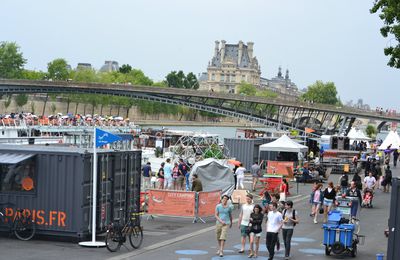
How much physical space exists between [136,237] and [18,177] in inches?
140

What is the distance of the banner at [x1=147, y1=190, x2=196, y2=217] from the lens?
87.8ft

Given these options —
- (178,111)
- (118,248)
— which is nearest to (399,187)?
(118,248)

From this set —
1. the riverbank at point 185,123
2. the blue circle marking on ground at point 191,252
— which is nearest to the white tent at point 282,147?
the blue circle marking on ground at point 191,252

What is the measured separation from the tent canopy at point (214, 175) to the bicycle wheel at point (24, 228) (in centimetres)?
1290

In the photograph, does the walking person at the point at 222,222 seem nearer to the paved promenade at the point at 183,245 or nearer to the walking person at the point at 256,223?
the paved promenade at the point at 183,245

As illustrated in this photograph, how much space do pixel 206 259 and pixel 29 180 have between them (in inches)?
209

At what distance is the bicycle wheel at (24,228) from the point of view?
2130cm

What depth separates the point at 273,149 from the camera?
46438 mm

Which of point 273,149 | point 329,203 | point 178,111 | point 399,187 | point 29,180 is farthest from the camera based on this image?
point 178,111

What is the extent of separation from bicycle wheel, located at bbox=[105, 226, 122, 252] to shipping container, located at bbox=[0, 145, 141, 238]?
1111 millimetres

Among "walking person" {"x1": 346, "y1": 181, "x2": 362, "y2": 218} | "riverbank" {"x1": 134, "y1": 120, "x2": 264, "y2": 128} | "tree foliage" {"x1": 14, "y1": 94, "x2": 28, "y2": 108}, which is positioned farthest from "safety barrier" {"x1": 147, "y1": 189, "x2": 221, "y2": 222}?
"riverbank" {"x1": 134, "y1": 120, "x2": 264, "y2": 128}

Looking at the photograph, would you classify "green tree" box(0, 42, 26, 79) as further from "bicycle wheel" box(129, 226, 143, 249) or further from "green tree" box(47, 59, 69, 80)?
"bicycle wheel" box(129, 226, 143, 249)

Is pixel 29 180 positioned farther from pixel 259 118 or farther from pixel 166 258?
pixel 259 118

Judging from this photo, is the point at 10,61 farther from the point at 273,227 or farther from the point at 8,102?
the point at 273,227
